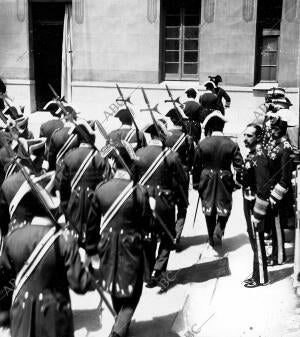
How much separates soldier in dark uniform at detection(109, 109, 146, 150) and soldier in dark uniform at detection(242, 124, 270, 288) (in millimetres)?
2201

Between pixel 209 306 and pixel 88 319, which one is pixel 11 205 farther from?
pixel 209 306

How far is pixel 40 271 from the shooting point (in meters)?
3.85

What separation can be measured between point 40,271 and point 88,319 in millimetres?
1975

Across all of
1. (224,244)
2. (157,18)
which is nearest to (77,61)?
(157,18)

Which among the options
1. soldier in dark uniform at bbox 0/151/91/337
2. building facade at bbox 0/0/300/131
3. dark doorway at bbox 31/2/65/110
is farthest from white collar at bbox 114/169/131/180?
dark doorway at bbox 31/2/65/110

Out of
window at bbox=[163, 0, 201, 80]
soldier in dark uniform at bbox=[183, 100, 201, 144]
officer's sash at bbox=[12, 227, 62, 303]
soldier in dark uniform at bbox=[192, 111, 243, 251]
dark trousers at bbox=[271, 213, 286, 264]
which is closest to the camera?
officer's sash at bbox=[12, 227, 62, 303]

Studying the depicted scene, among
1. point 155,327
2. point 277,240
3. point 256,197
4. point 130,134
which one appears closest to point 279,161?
point 256,197

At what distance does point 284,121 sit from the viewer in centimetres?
617

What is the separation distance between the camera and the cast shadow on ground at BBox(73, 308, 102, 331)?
5.48 metres

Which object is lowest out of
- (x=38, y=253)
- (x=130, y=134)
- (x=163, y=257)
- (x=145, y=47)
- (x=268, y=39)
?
(x=163, y=257)

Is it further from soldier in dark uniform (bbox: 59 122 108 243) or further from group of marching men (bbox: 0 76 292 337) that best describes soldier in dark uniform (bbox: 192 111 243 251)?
soldier in dark uniform (bbox: 59 122 108 243)

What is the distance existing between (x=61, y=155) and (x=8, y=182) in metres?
3.27

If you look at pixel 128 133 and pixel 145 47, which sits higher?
pixel 145 47

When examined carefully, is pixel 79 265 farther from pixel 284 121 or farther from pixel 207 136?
pixel 207 136
